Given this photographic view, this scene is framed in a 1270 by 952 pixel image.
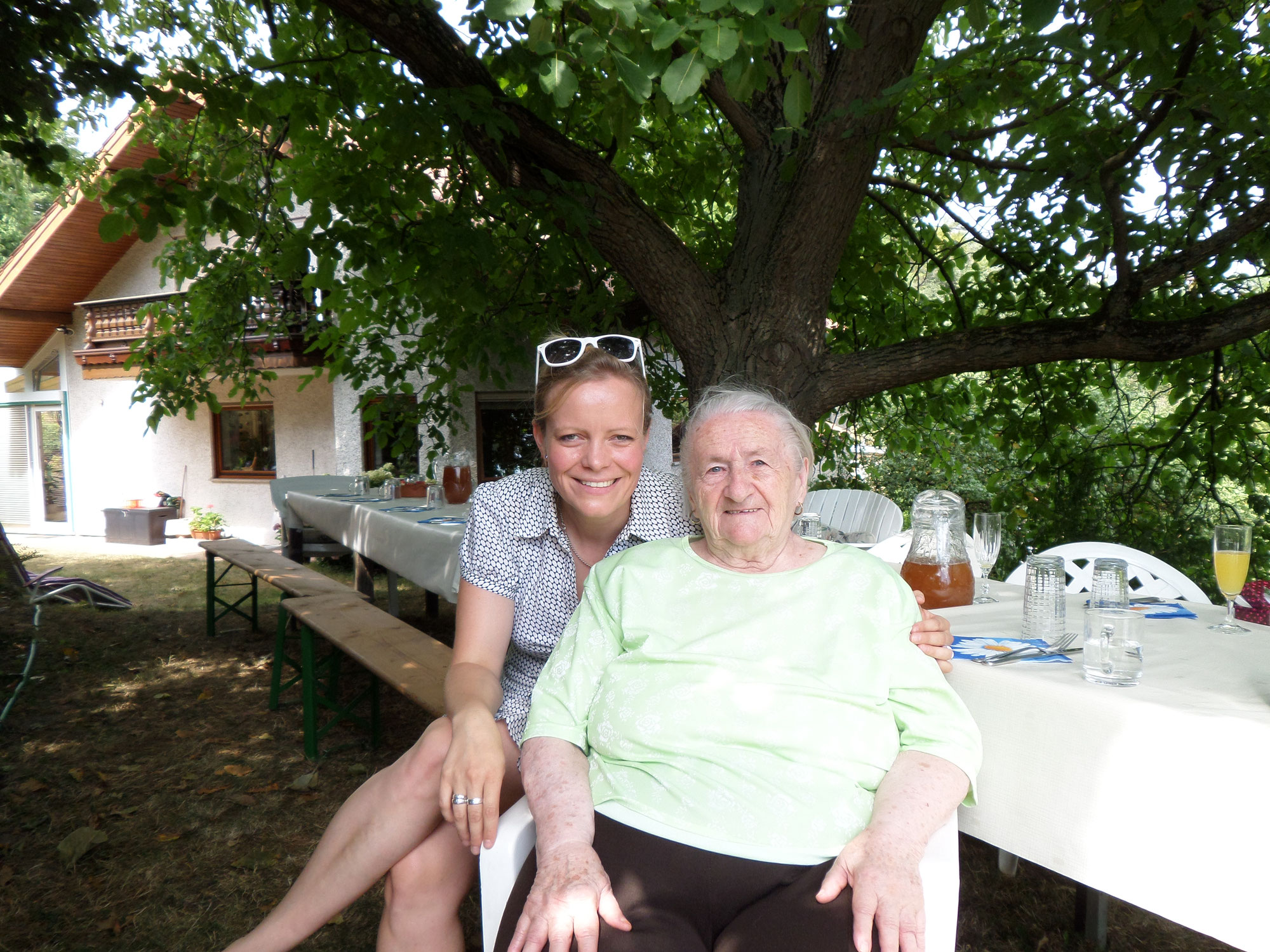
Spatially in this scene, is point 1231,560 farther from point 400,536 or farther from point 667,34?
point 400,536

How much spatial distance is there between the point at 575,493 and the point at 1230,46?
11.5 feet

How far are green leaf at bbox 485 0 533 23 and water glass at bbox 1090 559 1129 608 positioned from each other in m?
1.65

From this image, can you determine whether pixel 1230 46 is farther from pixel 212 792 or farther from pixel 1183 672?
pixel 212 792

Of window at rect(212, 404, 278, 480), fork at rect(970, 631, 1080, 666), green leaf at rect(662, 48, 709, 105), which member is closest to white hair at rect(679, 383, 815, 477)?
fork at rect(970, 631, 1080, 666)

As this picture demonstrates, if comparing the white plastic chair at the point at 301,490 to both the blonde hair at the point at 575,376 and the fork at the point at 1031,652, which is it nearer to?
the blonde hair at the point at 575,376

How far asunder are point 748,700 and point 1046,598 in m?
0.76

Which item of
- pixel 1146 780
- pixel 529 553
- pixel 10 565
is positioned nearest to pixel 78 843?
pixel 529 553

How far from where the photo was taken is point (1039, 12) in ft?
6.38

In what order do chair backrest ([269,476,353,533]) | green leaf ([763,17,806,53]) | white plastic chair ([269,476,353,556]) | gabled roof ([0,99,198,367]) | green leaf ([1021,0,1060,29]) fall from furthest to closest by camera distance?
gabled roof ([0,99,198,367]) < chair backrest ([269,476,353,533]) < white plastic chair ([269,476,353,556]) < green leaf ([1021,0,1060,29]) < green leaf ([763,17,806,53])

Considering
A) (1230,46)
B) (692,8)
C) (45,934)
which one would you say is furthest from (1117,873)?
(1230,46)

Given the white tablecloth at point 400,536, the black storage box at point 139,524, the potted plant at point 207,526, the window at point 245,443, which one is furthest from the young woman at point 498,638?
the black storage box at point 139,524

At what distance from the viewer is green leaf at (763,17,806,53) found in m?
1.79

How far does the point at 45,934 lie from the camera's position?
92.9 inches

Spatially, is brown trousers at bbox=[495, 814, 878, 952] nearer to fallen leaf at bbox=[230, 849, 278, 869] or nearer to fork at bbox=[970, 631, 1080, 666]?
fork at bbox=[970, 631, 1080, 666]
